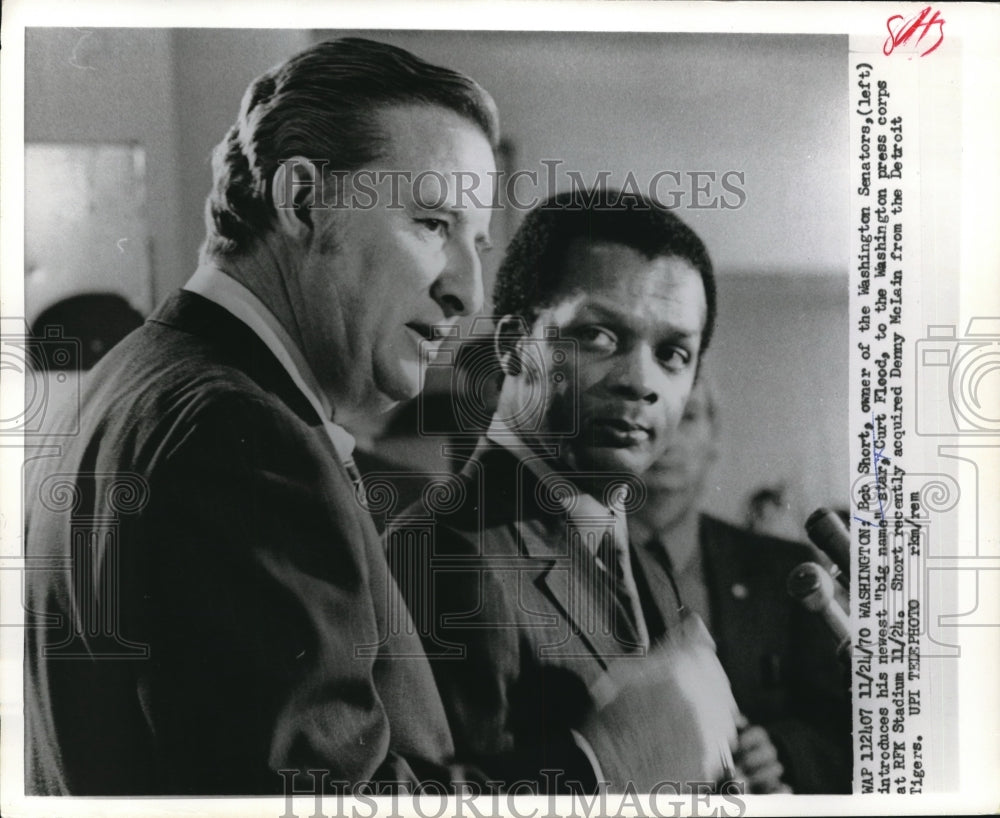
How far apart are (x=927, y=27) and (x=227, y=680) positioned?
1567mm

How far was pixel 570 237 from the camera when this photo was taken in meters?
1.41

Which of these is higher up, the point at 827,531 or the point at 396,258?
the point at 396,258

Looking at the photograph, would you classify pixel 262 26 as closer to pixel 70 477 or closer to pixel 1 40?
pixel 1 40

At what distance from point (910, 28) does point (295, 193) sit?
106 centimetres

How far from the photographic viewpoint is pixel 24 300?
141 centimetres

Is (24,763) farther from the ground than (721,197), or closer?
closer

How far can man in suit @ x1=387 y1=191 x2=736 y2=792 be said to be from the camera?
55.1 inches

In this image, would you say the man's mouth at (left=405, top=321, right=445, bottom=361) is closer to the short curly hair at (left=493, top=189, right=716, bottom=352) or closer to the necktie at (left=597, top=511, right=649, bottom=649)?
the short curly hair at (left=493, top=189, right=716, bottom=352)

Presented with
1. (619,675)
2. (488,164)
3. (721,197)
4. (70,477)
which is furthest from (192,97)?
(619,675)

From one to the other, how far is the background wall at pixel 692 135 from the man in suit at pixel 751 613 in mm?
54
